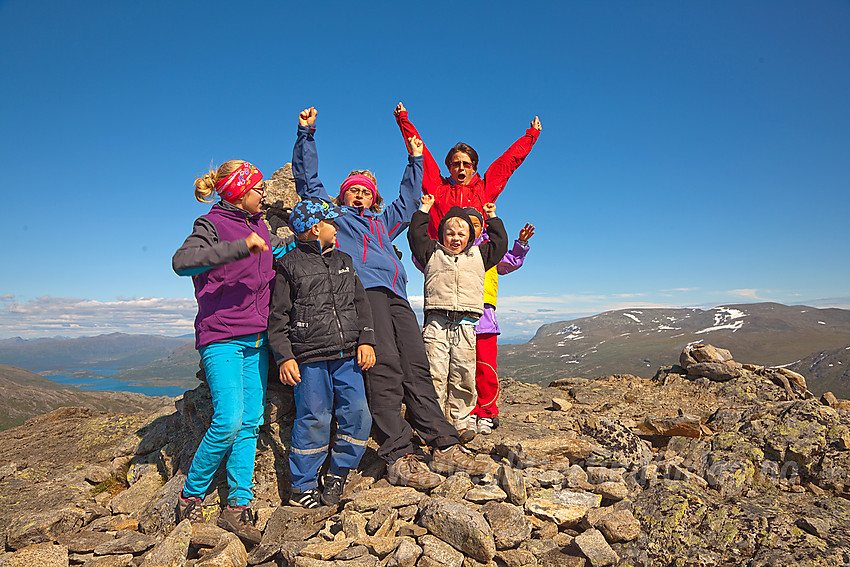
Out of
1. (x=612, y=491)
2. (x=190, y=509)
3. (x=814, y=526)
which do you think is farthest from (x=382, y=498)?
(x=814, y=526)

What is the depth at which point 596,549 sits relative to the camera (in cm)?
477

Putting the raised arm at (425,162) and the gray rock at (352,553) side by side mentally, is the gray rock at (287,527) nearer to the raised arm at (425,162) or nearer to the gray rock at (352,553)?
the gray rock at (352,553)

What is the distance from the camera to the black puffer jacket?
5.77 m

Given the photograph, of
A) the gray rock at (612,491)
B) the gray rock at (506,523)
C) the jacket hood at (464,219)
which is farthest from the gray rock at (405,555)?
the jacket hood at (464,219)

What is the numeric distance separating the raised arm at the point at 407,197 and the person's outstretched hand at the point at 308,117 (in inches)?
67.0

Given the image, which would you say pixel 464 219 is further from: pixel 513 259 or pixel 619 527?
pixel 619 527

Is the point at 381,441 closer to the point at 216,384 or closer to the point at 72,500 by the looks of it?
the point at 216,384

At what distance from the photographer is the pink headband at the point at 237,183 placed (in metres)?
5.86

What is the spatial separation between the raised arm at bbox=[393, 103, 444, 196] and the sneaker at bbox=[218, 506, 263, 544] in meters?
5.80

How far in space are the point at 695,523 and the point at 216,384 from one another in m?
6.15

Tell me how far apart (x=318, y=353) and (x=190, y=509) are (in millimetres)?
2580

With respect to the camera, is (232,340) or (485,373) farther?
(485,373)

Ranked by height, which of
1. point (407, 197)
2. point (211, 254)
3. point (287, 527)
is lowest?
point (287, 527)

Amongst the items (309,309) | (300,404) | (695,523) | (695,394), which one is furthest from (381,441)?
(695,394)
